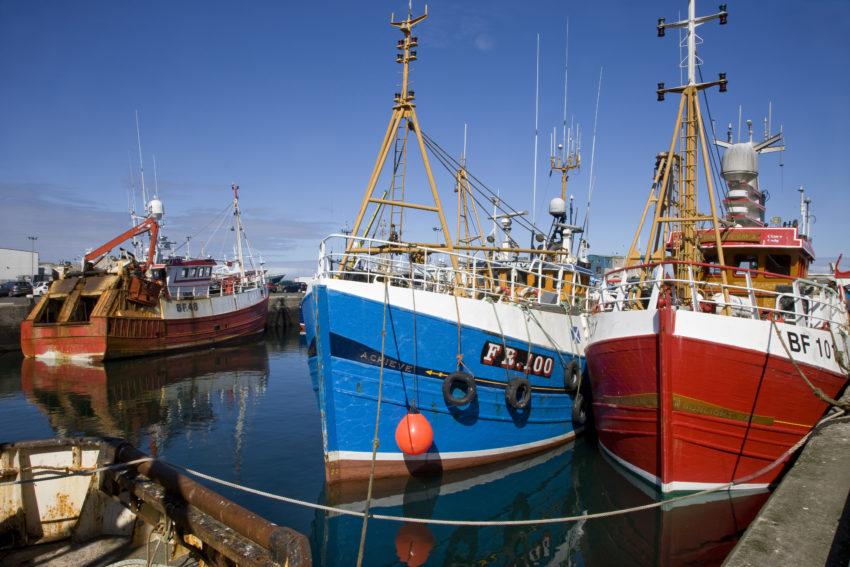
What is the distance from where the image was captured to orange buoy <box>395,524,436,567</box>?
763 centimetres

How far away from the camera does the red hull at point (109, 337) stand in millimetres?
25078

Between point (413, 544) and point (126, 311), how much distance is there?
23483 mm

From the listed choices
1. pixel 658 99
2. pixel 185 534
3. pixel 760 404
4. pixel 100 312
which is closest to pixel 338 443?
pixel 185 534

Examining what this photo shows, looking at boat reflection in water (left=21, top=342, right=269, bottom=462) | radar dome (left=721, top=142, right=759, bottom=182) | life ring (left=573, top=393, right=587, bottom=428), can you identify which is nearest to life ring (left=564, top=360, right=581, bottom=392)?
life ring (left=573, top=393, right=587, bottom=428)

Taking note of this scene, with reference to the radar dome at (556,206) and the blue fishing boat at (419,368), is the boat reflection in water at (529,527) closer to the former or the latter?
the blue fishing boat at (419,368)

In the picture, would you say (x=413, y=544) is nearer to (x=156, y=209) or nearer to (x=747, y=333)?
(x=747, y=333)

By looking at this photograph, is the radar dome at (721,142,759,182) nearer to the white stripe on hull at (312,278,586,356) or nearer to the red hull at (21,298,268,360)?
the white stripe on hull at (312,278,586,356)

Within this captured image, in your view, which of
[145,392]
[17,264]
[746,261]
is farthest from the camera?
[17,264]

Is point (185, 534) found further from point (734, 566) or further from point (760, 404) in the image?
point (760, 404)

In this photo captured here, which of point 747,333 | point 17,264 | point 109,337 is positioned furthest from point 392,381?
point 17,264

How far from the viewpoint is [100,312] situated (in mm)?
25234

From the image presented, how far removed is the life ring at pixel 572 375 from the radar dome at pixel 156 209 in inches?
1088

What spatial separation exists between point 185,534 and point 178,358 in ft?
81.5

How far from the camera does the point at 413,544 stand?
8.06 metres
